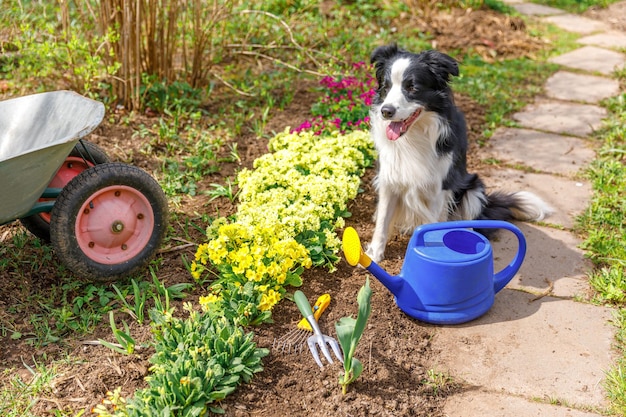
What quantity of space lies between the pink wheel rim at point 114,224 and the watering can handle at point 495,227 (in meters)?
1.29

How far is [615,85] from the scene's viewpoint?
18.9 ft

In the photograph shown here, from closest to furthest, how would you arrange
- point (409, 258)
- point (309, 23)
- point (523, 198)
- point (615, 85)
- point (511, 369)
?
point (511, 369), point (409, 258), point (523, 198), point (615, 85), point (309, 23)

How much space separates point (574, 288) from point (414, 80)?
1.34 m

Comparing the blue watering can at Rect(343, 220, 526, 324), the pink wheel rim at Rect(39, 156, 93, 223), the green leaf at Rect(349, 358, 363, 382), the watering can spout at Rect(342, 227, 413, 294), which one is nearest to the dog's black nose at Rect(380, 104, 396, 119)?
the blue watering can at Rect(343, 220, 526, 324)

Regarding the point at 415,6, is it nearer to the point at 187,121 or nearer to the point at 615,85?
the point at 615,85

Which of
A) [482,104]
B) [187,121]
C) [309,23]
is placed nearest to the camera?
[187,121]

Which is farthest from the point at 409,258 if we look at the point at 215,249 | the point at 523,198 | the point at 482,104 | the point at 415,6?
the point at 415,6

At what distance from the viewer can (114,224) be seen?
2.99m

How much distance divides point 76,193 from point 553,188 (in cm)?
299

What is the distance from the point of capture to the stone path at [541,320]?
2.51 metres

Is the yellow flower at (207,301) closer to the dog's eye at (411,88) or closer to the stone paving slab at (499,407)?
the stone paving slab at (499,407)

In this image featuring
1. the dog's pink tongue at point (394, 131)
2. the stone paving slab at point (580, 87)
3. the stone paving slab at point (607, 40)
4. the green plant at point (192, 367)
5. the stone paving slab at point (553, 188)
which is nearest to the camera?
the green plant at point (192, 367)

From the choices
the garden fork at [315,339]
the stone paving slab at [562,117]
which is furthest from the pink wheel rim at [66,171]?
the stone paving slab at [562,117]

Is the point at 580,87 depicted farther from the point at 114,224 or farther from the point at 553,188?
the point at 114,224
